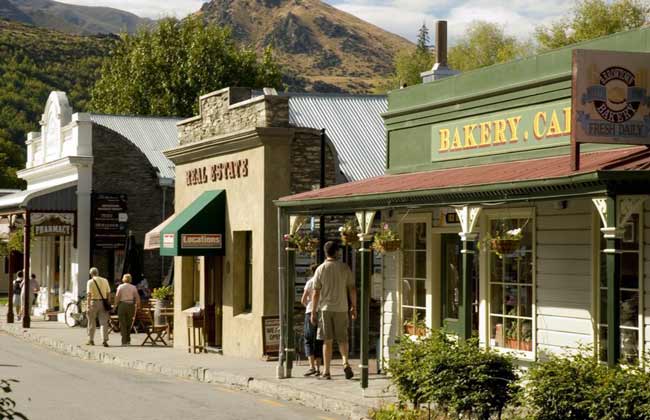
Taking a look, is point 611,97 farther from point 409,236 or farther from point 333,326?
point 409,236

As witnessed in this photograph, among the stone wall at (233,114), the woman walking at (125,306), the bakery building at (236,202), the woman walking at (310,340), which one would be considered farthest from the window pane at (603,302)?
the woman walking at (125,306)

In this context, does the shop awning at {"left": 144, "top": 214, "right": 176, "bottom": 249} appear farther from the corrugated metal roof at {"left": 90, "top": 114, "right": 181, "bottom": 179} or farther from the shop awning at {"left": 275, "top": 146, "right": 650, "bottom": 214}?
the corrugated metal roof at {"left": 90, "top": 114, "right": 181, "bottom": 179}

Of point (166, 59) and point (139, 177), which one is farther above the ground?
point (166, 59)

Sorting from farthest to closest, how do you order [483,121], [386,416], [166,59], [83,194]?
[166,59], [83,194], [483,121], [386,416]

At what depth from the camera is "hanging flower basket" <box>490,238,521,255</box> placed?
14734 millimetres

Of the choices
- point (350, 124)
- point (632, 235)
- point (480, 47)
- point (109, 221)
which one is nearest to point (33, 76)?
point (480, 47)

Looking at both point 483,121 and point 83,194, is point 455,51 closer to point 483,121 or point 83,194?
point 83,194

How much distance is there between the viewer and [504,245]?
14766mm

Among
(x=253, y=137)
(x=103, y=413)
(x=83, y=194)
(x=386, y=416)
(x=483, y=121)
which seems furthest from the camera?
(x=83, y=194)

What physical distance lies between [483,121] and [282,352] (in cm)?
464

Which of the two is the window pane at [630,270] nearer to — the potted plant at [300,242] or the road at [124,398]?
the road at [124,398]

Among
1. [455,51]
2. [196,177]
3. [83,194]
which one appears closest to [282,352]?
[196,177]

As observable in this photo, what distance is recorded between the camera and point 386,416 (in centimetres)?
1342

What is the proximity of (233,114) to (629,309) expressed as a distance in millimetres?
11818
